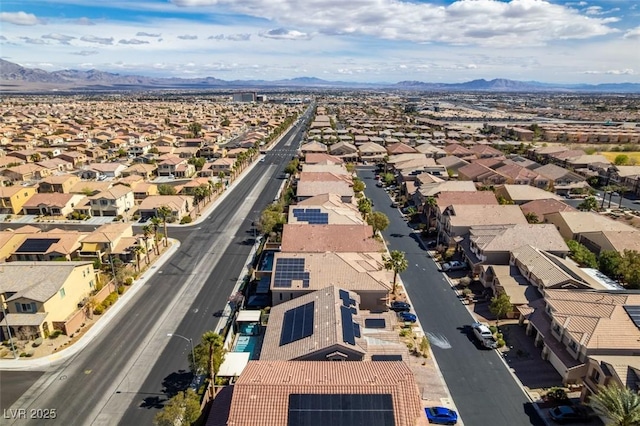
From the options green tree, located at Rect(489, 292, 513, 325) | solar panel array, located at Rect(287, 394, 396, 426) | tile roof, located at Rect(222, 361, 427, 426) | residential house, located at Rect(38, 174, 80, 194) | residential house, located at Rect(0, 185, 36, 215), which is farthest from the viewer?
residential house, located at Rect(38, 174, 80, 194)

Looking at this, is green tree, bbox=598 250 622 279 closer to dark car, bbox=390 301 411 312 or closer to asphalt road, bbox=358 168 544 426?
asphalt road, bbox=358 168 544 426

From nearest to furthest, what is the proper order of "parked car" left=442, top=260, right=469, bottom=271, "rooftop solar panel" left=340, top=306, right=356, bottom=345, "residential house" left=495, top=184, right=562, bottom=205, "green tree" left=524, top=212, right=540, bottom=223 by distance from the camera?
"rooftop solar panel" left=340, top=306, right=356, bottom=345
"parked car" left=442, top=260, right=469, bottom=271
"green tree" left=524, top=212, right=540, bottom=223
"residential house" left=495, top=184, right=562, bottom=205

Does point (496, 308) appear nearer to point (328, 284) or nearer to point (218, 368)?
point (328, 284)

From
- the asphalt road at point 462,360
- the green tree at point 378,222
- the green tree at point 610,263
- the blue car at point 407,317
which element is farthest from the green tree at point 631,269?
the green tree at point 378,222

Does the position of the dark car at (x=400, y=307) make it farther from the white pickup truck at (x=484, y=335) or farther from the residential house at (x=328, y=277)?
the white pickup truck at (x=484, y=335)

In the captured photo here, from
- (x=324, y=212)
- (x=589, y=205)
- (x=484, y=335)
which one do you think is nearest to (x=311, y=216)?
(x=324, y=212)

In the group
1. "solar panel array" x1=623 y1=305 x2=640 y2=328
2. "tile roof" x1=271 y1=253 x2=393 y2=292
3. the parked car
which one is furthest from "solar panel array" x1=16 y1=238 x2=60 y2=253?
"solar panel array" x1=623 y1=305 x2=640 y2=328

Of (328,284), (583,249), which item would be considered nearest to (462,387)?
(328,284)
